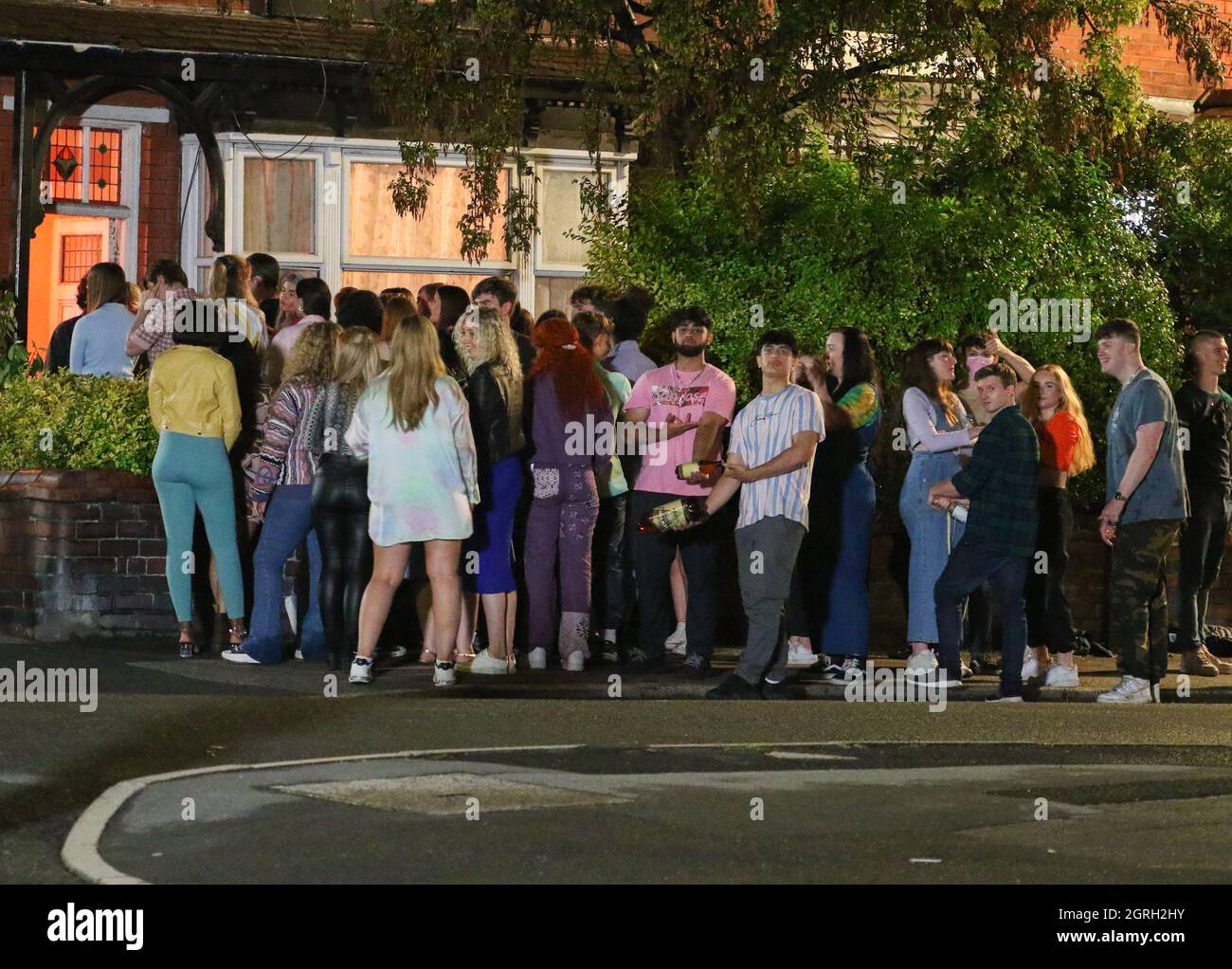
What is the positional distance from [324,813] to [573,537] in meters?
5.23

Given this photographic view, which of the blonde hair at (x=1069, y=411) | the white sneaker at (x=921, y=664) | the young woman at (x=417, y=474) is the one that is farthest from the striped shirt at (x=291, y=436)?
the blonde hair at (x=1069, y=411)

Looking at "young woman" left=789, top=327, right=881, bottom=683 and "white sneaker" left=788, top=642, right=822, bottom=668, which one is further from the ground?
"young woman" left=789, top=327, right=881, bottom=683

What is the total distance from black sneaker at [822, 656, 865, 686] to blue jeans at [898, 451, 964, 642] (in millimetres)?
363

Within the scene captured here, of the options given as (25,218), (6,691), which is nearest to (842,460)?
(6,691)

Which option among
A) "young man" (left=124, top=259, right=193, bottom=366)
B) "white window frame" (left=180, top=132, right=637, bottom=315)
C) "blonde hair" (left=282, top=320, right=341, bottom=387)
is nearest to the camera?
"blonde hair" (left=282, top=320, right=341, bottom=387)

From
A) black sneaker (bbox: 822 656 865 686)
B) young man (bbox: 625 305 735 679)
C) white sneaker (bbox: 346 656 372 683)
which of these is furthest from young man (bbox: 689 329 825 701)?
white sneaker (bbox: 346 656 372 683)

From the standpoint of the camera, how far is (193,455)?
13.4 metres

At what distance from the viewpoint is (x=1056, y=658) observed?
13.7m

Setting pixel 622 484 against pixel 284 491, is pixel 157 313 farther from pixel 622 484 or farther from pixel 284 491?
pixel 622 484

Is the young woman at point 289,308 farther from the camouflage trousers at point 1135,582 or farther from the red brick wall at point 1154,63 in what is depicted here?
the red brick wall at point 1154,63

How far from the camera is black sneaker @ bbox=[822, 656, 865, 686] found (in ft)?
43.5

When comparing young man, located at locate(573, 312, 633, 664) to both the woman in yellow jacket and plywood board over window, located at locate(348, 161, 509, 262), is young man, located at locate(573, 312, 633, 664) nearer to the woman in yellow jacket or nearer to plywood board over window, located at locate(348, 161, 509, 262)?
the woman in yellow jacket

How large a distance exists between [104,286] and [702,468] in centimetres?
485

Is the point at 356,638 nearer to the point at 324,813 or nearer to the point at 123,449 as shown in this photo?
the point at 123,449
